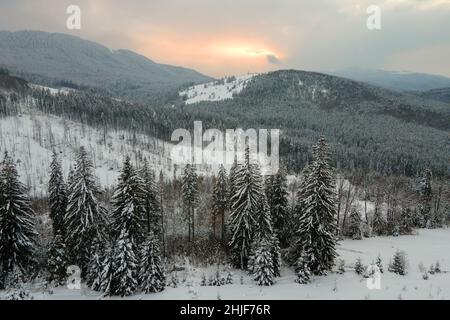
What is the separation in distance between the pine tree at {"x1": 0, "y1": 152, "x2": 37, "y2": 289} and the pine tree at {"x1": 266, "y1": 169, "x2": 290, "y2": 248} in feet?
95.0

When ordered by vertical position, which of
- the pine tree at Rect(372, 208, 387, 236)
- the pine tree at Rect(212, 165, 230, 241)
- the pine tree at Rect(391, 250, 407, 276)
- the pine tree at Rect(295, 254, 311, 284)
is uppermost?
the pine tree at Rect(212, 165, 230, 241)

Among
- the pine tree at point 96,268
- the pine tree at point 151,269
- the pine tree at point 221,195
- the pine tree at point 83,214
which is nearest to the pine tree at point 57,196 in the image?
the pine tree at point 83,214

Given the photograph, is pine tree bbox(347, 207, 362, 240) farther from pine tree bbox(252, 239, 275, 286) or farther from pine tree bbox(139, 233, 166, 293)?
pine tree bbox(139, 233, 166, 293)

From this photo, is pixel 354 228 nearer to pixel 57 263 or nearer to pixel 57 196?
pixel 57 263

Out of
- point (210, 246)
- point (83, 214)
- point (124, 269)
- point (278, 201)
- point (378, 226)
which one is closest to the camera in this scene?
point (124, 269)

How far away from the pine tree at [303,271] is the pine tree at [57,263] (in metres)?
22.9

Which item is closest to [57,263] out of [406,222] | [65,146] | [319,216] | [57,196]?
[57,196]

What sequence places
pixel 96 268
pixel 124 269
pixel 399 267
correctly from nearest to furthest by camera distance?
1. pixel 124 269
2. pixel 399 267
3. pixel 96 268

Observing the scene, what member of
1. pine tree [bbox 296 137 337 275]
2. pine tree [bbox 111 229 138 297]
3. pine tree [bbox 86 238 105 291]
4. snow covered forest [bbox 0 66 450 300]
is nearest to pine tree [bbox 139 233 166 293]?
snow covered forest [bbox 0 66 450 300]

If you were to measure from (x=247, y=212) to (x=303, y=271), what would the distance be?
33.4 feet

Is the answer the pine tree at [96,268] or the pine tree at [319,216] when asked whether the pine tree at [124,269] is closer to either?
the pine tree at [96,268]

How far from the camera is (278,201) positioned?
161 feet

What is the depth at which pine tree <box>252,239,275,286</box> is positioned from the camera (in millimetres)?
34312

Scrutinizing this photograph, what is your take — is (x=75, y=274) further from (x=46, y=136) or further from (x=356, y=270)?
(x=46, y=136)
